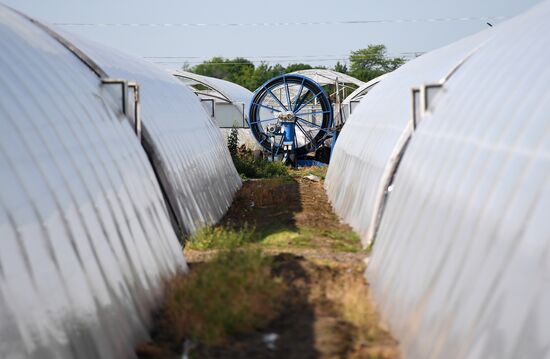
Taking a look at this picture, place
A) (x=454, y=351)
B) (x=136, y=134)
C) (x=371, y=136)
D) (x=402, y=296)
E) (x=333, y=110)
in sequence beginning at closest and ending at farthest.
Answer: (x=454, y=351) < (x=402, y=296) < (x=136, y=134) < (x=371, y=136) < (x=333, y=110)

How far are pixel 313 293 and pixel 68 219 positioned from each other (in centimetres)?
406

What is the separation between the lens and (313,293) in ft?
35.3

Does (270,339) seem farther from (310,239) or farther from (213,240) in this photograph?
(310,239)

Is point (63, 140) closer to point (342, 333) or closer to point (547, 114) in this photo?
point (342, 333)

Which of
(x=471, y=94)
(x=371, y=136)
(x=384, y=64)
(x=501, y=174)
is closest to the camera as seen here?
(x=501, y=174)

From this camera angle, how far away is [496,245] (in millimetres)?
6301

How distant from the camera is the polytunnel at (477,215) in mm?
5629

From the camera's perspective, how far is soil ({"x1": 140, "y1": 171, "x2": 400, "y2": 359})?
8.40 meters

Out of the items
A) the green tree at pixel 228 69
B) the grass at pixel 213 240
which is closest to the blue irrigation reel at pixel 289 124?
the grass at pixel 213 240

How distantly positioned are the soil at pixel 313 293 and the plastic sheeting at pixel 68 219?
1.26 meters

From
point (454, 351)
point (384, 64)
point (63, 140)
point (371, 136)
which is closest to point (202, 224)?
point (371, 136)

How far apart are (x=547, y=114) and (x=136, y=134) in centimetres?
838

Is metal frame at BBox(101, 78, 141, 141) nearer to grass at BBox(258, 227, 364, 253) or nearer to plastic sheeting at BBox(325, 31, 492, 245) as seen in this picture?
grass at BBox(258, 227, 364, 253)

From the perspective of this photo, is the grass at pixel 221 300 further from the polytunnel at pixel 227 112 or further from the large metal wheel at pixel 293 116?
the polytunnel at pixel 227 112
